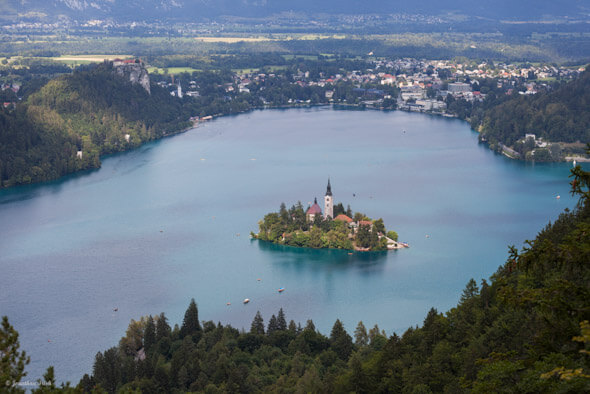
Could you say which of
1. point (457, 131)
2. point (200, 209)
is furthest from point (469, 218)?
point (457, 131)

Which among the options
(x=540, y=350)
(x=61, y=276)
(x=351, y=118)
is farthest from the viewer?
(x=351, y=118)

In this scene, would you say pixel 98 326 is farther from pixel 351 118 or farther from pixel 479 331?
pixel 351 118

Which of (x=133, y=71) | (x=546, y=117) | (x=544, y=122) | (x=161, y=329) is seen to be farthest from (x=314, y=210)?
(x=133, y=71)

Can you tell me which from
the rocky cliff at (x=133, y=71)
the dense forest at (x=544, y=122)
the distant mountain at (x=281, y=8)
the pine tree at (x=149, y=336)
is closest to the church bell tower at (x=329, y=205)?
the pine tree at (x=149, y=336)

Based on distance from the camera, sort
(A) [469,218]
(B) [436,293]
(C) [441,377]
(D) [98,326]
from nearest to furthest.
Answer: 1. (C) [441,377]
2. (D) [98,326]
3. (B) [436,293]
4. (A) [469,218]

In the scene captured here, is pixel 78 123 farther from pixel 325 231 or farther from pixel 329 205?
pixel 325 231

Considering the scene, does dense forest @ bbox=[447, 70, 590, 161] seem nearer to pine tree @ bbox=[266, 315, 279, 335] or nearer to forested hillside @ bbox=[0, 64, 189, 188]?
forested hillside @ bbox=[0, 64, 189, 188]

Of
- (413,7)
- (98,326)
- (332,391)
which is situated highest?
(413,7)
